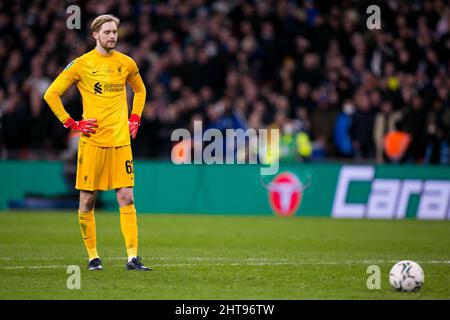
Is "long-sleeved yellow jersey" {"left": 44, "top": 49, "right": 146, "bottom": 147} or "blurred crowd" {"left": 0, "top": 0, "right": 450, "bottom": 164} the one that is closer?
"long-sleeved yellow jersey" {"left": 44, "top": 49, "right": 146, "bottom": 147}

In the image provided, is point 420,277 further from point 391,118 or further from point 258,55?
point 258,55

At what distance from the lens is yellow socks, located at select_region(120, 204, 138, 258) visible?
10.5 m

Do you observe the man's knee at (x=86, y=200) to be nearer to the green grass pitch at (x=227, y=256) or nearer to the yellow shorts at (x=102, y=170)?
the yellow shorts at (x=102, y=170)

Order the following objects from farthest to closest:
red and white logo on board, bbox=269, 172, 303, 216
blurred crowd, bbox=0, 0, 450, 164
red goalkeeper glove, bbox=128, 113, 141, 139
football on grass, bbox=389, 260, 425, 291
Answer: blurred crowd, bbox=0, 0, 450, 164
red and white logo on board, bbox=269, 172, 303, 216
red goalkeeper glove, bbox=128, 113, 141, 139
football on grass, bbox=389, 260, 425, 291

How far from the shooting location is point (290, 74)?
23.7 m

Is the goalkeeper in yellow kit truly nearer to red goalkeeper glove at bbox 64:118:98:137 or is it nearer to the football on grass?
red goalkeeper glove at bbox 64:118:98:137

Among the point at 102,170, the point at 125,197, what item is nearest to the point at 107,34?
the point at 102,170

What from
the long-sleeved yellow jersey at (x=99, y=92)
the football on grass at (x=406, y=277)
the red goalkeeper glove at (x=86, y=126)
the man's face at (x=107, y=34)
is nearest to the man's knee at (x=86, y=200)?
the long-sleeved yellow jersey at (x=99, y=92)

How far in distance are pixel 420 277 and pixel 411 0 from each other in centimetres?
1721

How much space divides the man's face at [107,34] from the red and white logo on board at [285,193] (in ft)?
35.8

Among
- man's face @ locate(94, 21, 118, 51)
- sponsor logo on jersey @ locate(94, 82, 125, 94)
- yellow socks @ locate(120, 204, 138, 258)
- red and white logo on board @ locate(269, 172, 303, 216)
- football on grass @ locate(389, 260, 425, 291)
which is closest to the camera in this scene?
football on grass @ locate(389, 260, 425, 291)

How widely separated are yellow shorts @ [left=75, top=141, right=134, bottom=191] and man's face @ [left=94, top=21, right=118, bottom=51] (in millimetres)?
1144

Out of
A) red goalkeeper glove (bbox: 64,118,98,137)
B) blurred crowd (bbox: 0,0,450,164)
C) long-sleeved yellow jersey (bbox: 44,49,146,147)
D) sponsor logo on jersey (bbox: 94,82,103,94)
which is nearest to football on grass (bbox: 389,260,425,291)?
long-sleeved yellow jersey (bbox: 44,49,146,147)

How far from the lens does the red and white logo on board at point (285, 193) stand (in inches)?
829
